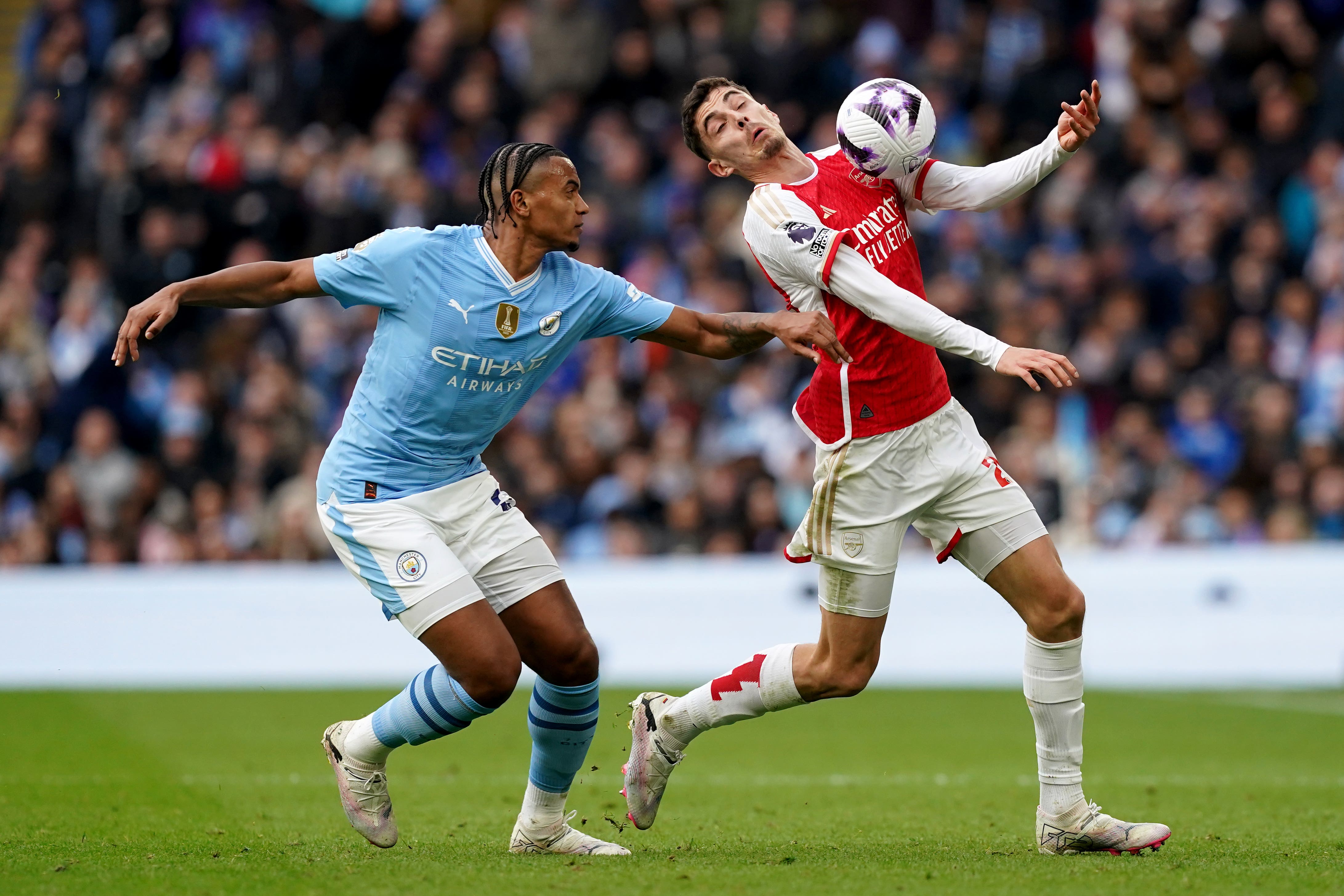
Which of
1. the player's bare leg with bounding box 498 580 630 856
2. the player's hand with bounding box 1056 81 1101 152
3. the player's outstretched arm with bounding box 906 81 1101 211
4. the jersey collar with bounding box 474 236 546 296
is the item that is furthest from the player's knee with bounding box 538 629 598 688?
the player's hand with bounding box 1056 81 1101 152

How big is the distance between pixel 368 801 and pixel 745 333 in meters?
2.34

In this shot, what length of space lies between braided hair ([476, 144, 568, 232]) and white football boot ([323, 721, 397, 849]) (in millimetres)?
2166

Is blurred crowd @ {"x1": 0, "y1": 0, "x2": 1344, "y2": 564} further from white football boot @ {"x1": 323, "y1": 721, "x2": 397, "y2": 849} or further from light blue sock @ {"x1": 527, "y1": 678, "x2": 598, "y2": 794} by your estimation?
white football boot @ {"x1": 323, "y1": 721, "x2": 397, "y2": 849}

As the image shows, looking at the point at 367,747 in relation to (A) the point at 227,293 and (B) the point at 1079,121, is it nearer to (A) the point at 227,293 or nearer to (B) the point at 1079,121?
(A) the point at 227,293

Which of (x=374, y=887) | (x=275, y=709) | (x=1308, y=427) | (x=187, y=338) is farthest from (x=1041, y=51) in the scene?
(x=374, y=887)

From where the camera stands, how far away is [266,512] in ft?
48.6

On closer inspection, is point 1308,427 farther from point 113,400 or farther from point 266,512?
point 113,400

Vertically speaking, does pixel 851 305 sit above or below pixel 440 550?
above

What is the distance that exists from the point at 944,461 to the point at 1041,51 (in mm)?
12390

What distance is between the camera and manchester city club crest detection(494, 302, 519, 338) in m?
6.35

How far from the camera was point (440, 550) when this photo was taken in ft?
20.7

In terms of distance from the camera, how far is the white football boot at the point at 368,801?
6.52m

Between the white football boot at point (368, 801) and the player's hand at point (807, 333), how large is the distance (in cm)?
229

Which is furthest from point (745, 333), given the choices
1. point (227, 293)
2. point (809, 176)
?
point (227, 293)
